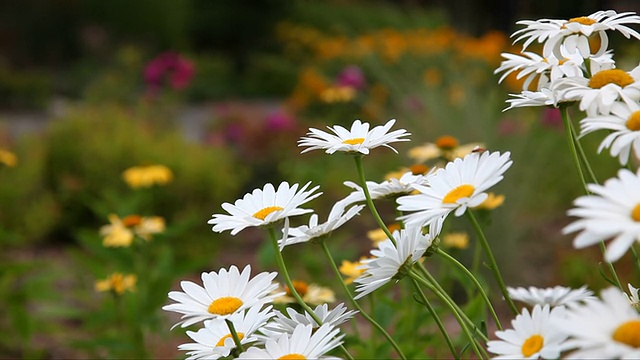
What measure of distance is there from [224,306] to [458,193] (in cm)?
26

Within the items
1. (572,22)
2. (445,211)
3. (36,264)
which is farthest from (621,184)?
(36,264)

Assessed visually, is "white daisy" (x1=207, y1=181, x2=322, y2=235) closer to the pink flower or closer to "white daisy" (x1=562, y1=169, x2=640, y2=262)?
"white daisy" (x1=562, y1=169, x2=640, y2=262)

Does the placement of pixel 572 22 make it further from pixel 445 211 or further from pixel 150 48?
pixel 150 48

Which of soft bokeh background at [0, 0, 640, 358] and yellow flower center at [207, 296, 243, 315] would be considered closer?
yellow flower center at [207, 296, 243, 315]

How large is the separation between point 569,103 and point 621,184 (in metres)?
0.31

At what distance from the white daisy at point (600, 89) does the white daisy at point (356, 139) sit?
0.61 feet

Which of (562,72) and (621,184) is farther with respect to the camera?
(562,72)

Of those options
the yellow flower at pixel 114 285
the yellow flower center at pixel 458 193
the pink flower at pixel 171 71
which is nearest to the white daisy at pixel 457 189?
the yellow flower center at pixel 458 193

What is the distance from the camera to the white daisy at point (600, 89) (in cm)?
82

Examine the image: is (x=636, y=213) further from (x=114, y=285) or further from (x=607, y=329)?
(x=114, y=285)

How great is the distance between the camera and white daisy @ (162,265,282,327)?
812 mm

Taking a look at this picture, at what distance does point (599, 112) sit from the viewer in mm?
845

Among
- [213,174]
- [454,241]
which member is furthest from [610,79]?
[213,174]

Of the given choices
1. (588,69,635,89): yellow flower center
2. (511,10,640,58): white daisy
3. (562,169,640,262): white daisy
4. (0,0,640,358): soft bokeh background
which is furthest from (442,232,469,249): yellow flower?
(562,169,640,262): white daisy
